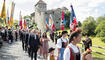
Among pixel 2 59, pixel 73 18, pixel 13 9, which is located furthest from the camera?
pixel 13 9

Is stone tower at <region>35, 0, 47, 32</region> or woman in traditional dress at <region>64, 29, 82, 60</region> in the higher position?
stone tower at <region>35, 0, 47, 32</region>

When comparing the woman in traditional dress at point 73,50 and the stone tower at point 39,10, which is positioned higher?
the stone tower at point 39,10

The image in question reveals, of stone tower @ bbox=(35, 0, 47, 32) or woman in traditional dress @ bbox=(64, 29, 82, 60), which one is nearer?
woman in traditional dress @ bbox=(64, 29, 82, 60)

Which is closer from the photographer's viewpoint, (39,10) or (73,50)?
(73,50)

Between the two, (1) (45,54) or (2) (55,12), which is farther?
(2) (55,12)

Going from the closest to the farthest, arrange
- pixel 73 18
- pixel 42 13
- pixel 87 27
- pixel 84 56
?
1. pixel 84 56
2. pixel 73 18
3. pixel 87 27
4. pixel 42 13

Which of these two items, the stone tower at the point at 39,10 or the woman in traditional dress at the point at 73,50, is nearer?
the woman in traditional dress at the point at 73,50

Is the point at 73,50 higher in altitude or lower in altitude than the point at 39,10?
lower

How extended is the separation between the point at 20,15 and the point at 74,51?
563 inches

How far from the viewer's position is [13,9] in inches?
613

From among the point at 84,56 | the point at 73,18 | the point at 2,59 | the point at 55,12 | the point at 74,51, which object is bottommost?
the point at 2,59

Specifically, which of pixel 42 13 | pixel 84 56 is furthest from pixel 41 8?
pixel 84 56

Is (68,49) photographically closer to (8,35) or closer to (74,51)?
(74,51)

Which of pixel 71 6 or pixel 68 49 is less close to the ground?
pixel 71 6
